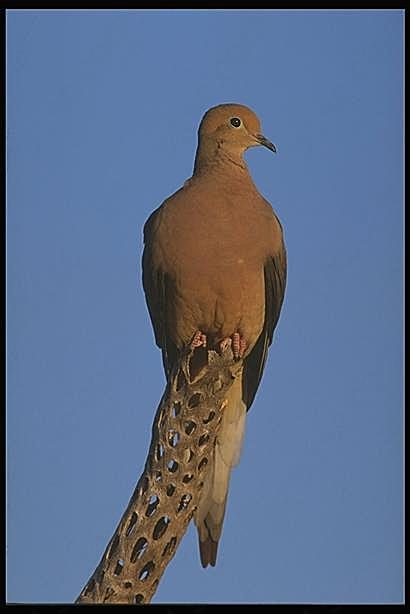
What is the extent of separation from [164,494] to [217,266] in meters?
1.16

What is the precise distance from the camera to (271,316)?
5449mm

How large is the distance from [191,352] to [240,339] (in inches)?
12.3

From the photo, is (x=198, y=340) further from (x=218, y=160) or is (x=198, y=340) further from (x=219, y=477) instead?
(x=218, y=160)

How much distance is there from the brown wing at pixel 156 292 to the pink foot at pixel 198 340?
20 centimetres

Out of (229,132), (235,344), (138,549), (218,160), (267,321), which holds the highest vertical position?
(229,132)

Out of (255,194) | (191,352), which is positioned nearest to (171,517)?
(191,352)

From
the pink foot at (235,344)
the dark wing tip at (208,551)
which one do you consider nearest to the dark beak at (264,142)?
the pink foot at (235,344)

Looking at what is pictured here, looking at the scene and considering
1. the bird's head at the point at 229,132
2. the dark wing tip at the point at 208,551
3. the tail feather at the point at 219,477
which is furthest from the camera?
the bird's head at the point at 229,132

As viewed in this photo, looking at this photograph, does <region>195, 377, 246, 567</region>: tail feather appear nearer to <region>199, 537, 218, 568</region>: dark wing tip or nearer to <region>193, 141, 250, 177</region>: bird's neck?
<region>199, 537, 218, 568</region>: dark wing tip

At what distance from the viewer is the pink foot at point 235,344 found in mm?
5128

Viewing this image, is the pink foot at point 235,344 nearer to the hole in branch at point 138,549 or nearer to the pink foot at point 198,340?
the pink foot at point 198,340

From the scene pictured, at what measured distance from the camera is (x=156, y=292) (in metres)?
5.30

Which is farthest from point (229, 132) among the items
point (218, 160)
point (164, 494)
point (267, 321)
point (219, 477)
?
point (164, 494)
